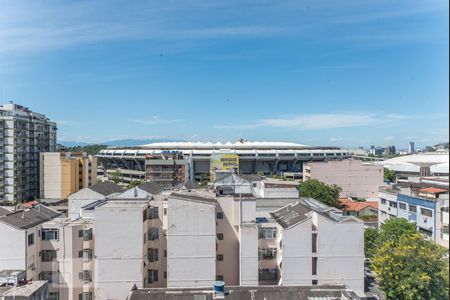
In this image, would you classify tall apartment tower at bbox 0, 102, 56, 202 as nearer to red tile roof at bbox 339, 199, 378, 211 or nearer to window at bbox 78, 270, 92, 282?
window at bbox 78, 270, 92, 282

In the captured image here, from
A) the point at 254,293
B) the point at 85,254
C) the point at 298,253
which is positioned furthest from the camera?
the point at 85,254

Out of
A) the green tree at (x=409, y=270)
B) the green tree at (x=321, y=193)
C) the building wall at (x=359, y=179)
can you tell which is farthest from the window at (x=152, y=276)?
the building wall at (x=359, y=179)

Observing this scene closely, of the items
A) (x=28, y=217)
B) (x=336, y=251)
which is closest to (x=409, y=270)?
(x=336, y=251)

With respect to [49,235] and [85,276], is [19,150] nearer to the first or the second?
[49,235]

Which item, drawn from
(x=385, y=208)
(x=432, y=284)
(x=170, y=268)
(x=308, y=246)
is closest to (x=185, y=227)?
(x=170, y=268)

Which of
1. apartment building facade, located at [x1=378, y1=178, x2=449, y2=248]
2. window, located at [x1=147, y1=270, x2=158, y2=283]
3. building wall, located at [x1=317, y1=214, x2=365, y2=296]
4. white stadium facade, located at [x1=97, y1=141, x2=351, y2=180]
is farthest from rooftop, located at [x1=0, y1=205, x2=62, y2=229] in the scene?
white stadium facade, located at [x1=97, y1=141, x2=351, y2=180]

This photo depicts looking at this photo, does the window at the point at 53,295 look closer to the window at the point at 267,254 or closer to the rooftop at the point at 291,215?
the window at the point at 267,254

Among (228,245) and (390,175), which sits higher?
(390,175)
